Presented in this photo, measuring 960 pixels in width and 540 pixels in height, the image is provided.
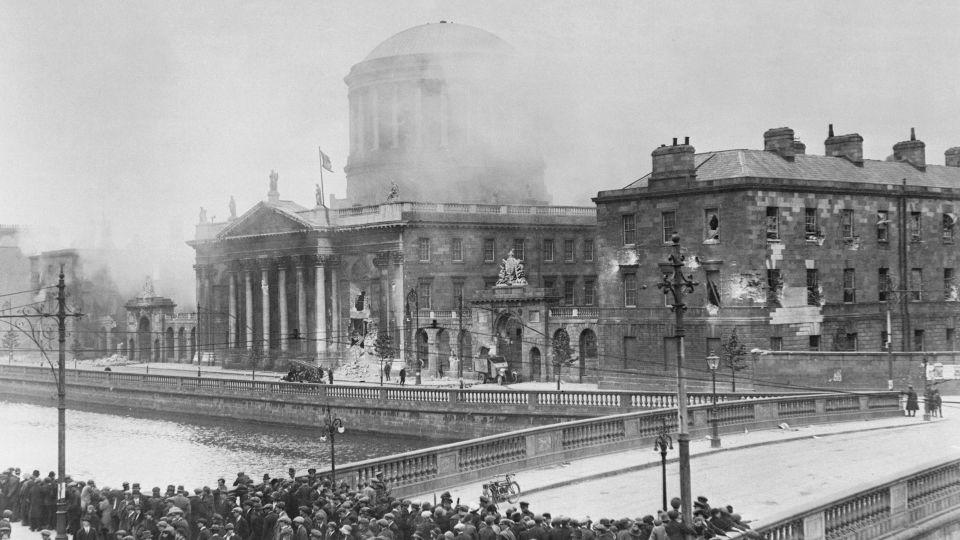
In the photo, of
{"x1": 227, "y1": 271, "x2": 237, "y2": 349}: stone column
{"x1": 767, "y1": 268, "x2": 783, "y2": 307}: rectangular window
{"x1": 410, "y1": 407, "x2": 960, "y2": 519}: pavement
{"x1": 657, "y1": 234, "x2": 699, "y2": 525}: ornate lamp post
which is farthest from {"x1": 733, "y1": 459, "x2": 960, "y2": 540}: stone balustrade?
{"x1": 227, "y1": 271, "x2": 237, "y2": 349}: stone column

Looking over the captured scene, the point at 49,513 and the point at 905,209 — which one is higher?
the point at 905,209

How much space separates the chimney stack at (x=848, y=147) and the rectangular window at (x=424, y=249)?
1020 inches

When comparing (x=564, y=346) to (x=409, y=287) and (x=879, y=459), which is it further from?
(x=879, y=459)

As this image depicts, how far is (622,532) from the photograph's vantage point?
17.4m

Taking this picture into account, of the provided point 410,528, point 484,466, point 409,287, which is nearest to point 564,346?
point 409,287

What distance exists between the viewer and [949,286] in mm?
56406

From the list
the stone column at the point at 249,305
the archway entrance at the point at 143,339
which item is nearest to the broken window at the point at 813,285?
the stone column at the point at 249,305

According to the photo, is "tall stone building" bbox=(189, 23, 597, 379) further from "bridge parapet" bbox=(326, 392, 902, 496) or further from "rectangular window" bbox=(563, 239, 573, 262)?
"bridge parapet" bbox=(326, 392, 902, 496)

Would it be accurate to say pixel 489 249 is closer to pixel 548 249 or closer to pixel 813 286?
pixel 548 249

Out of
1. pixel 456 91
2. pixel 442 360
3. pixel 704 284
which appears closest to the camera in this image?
pixel 704 284

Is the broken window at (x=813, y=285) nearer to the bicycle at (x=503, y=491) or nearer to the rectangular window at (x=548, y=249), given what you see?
the rectangular window at (x=548, y=249)

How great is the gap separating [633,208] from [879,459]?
29.0 m

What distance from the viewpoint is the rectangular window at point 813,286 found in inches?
2035

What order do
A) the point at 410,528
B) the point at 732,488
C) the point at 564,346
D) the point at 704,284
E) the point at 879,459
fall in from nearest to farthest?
1. the point at 410,528
2. the point at 732,488
3. the point at 879,459
4. the point at 704,284
5. the point at 564,346
